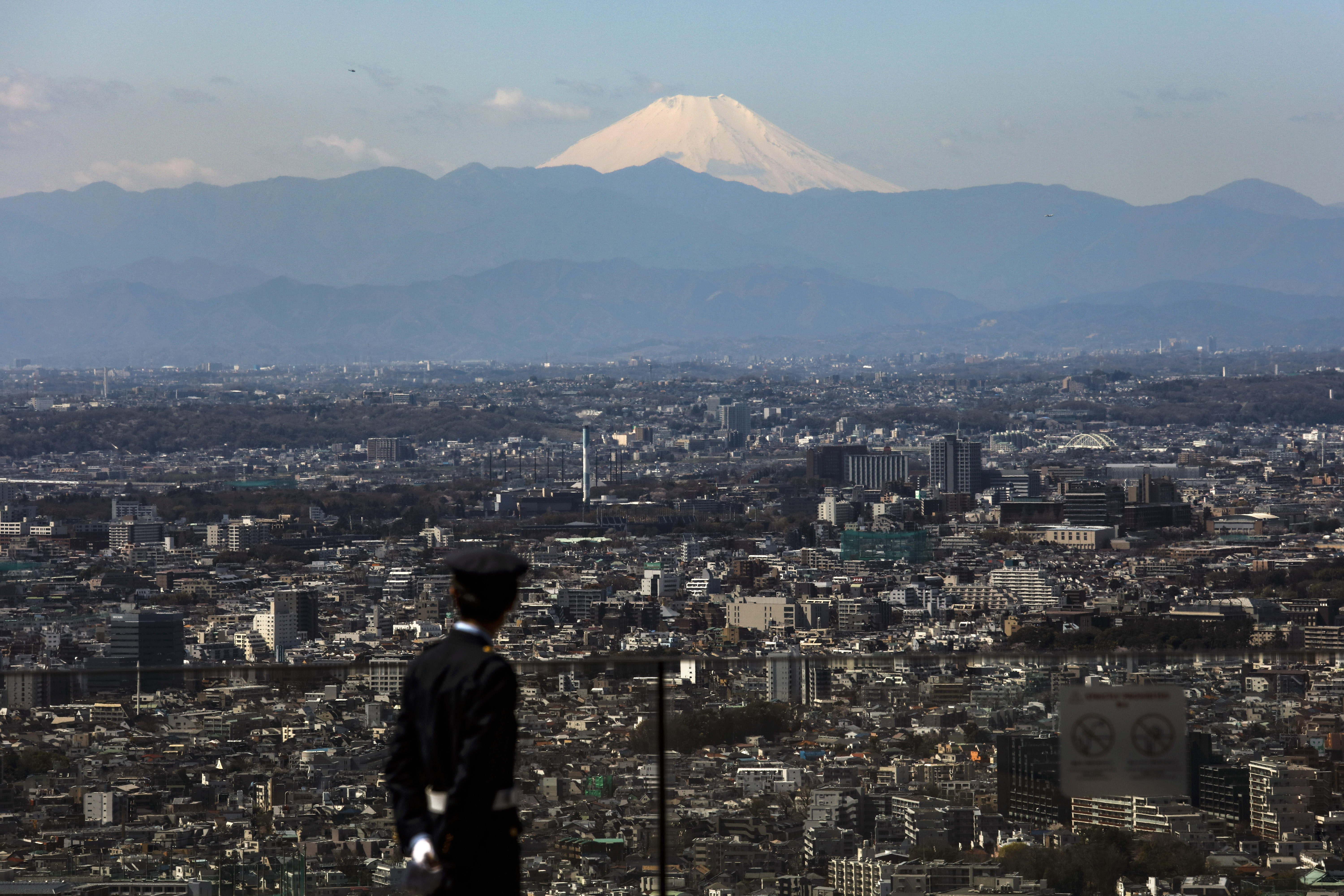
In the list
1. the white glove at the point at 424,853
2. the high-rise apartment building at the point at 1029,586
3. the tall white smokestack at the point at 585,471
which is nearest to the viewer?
the white glove at the point at 424,853

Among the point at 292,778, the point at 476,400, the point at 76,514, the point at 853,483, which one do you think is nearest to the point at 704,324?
the point at 476,400

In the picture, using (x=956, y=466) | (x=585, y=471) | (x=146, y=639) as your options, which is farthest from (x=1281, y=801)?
(x=585, y=471)

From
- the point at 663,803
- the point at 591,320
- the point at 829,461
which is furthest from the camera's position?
the point at 591,320

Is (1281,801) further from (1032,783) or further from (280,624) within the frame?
(280,624)

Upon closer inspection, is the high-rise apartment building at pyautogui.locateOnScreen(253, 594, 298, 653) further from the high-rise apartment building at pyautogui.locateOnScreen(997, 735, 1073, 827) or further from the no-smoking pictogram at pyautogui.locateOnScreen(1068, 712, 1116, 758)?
the no-smoking pictogram at pyautogui.locateOnScreen(1068, 712, 1116, 758)

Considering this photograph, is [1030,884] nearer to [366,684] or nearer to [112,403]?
[366,684]

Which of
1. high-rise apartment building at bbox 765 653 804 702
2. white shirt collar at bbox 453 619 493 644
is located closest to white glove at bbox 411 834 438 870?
white shirt collar at bbox 453 619 493 644

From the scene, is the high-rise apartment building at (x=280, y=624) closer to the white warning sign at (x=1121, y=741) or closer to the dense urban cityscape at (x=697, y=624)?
the dense urban cityscape at (x=697, y=624)

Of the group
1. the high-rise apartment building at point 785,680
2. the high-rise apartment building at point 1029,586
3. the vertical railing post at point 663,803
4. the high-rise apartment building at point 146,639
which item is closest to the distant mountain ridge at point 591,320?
the high-rise apartment building at point 1029,586
